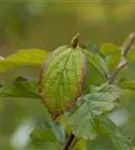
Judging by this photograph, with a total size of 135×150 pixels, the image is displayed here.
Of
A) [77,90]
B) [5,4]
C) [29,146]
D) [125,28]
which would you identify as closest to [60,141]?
[77,90]

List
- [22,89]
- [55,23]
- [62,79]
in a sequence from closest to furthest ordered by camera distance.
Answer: [62,79]
[22,89]
[55,23]

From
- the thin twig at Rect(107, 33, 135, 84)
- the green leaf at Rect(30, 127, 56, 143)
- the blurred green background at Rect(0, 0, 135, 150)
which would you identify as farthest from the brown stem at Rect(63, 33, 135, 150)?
the blurred green background at Rect(0, 0, 135, 150)

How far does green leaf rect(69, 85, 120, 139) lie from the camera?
647mm

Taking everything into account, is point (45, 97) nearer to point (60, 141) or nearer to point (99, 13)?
point (60, 141)

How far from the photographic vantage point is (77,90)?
612mm

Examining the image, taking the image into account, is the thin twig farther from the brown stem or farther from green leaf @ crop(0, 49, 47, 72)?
green leaf @ crop(0, 49, 47, 72)

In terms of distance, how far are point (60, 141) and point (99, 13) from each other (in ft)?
8.42

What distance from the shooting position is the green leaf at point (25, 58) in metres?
0.69

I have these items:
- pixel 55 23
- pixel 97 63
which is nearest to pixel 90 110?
pixel 97 63

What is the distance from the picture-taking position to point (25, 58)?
27.3 inches

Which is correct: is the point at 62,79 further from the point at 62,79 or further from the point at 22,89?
the point at 22,89

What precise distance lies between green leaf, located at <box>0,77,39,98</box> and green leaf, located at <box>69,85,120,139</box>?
9 centimetres

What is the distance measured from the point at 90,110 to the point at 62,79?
0.19ft

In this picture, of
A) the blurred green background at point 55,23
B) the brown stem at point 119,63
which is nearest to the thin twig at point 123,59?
the brown stem at point 119,63
